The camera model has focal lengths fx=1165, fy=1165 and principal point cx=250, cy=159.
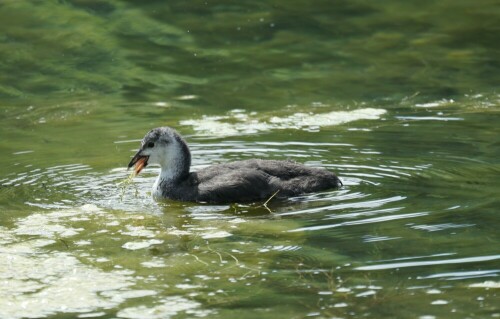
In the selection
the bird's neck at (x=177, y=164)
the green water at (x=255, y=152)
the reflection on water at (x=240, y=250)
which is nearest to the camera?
the reflection on water at (x=240, y=250)

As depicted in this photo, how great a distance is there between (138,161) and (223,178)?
117 cm

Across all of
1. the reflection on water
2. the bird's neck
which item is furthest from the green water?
the bird's neck

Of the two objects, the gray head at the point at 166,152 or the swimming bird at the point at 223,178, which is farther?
the gray head at the point at 166,152

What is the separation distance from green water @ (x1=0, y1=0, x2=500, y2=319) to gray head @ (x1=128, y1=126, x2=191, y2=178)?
36cm

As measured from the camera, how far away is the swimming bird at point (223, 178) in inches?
437

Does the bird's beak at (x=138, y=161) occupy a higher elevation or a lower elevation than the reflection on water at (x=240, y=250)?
higher

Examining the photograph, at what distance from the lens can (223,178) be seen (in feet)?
36.7

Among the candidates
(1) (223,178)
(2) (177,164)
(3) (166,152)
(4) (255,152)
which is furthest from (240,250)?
(4) (255,152)

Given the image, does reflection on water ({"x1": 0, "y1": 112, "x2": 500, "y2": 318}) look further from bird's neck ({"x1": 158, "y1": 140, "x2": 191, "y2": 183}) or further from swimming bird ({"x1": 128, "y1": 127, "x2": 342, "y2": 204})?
bird's neck ({"x1": 158, "y1": 140, "x2": 191, "y2": 183})

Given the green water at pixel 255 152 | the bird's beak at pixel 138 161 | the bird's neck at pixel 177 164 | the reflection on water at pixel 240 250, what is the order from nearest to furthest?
the reflection on water at pixel 240 250 < the green water at pixel 255 152 < the bird's neck at pixel 177 164 < the bird's beak at pixel 138 161

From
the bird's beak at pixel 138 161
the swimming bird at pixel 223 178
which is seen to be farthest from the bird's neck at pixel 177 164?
the bird's beak at pixel 138 161

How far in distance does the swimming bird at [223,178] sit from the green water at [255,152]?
0.60 ft

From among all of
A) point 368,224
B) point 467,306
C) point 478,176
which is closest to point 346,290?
point 467,306

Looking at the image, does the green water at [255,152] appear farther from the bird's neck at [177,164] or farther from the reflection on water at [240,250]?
the bird's neck at [177,164]
